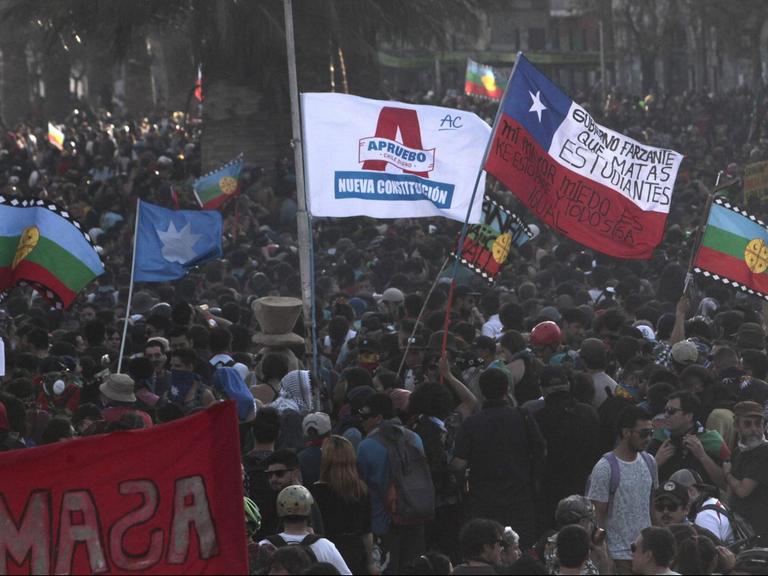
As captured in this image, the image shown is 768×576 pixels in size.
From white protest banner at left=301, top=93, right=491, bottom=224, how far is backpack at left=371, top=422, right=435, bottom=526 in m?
2.20

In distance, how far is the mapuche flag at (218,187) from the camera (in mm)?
19484

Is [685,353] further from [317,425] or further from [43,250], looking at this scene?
[43,250]

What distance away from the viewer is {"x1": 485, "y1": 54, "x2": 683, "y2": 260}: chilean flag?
10250 mm

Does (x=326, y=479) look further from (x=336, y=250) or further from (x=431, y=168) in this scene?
(x=336, y=250)

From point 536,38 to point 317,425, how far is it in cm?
7460

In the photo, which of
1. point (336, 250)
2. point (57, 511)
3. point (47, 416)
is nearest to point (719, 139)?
point (336, 250)

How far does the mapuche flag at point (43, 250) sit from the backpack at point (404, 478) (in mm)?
3604

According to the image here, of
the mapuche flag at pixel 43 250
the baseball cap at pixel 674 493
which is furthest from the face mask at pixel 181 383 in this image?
the baseball cap at pixel 674 493

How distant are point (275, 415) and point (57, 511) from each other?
243 centimetres

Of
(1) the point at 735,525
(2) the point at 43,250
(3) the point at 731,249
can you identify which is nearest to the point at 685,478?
(1) the point at 735,525

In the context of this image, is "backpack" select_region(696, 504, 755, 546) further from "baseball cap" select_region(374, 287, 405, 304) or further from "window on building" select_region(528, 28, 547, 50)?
"window on building" select_region(528, 28, 547, 50)

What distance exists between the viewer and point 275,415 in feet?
27.6

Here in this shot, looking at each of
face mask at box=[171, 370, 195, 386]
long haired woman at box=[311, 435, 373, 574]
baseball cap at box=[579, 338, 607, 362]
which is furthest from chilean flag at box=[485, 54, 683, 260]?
long haired woman at box=[311, 435, 373, 574]

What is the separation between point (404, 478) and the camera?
8055 millimetres
